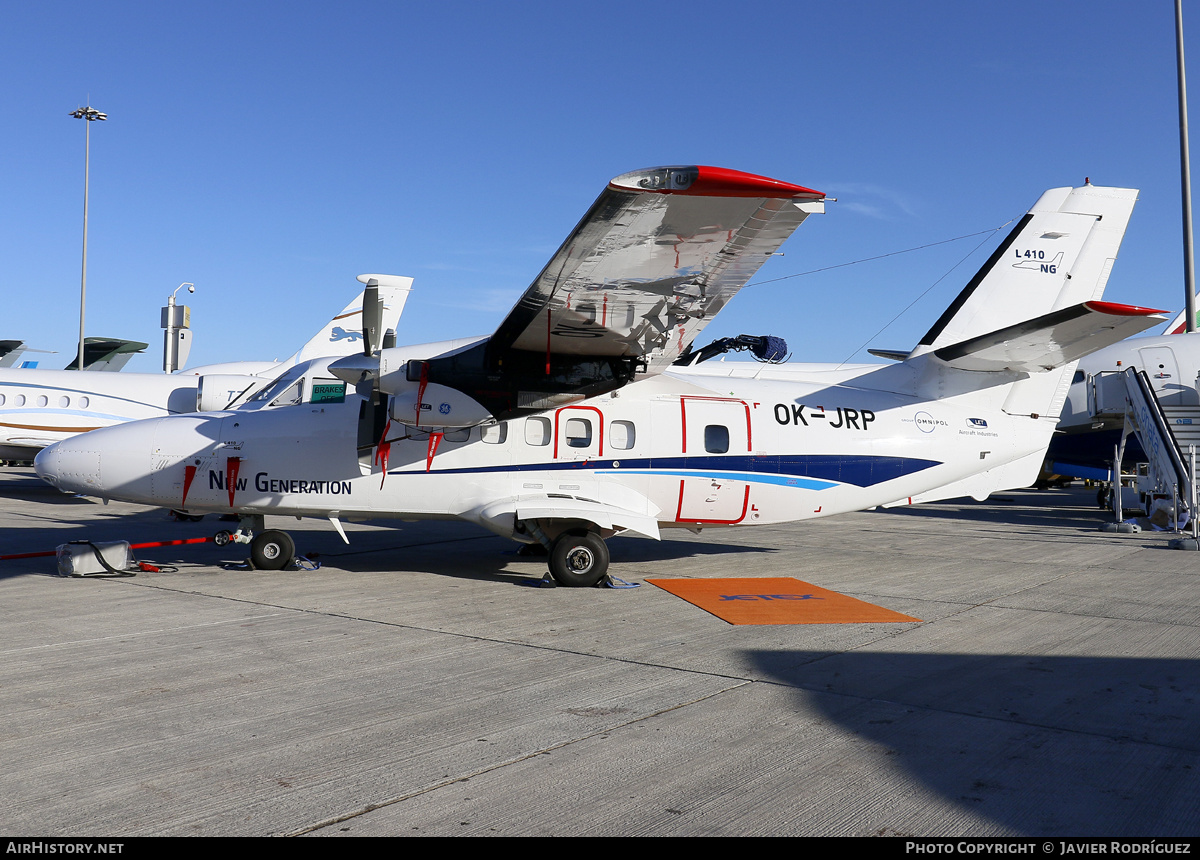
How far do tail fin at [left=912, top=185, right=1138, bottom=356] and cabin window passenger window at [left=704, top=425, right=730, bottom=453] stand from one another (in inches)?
133

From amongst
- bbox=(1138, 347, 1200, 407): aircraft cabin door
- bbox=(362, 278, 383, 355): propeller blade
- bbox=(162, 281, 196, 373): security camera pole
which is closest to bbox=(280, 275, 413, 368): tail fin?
bbox=(162, 281, 196, 373): security camera pole

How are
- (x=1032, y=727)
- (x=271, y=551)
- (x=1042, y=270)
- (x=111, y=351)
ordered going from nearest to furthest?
(x=1032, y=727), (x=271, y=551), (x=1042, y=270), (x=111, y=351)

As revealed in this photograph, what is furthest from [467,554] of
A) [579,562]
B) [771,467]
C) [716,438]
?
[771,467]

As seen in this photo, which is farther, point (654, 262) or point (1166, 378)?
point (1166, 378)

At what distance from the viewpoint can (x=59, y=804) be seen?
11.4 feet

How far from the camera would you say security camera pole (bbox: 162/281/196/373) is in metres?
29.9

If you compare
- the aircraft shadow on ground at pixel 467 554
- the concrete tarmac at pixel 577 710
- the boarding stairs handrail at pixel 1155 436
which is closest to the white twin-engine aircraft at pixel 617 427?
the aircraft shadow on ground at pixel 467 554

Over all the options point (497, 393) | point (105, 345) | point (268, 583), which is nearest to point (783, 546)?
point (497, 393)

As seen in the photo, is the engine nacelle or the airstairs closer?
the engine nacelle

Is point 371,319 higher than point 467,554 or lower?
higher

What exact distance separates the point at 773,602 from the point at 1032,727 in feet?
13.1

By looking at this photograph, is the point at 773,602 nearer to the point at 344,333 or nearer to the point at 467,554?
the point at 467,554

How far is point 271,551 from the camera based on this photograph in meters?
10.2

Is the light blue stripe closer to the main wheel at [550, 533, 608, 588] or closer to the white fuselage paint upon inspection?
the white fuselage paint
